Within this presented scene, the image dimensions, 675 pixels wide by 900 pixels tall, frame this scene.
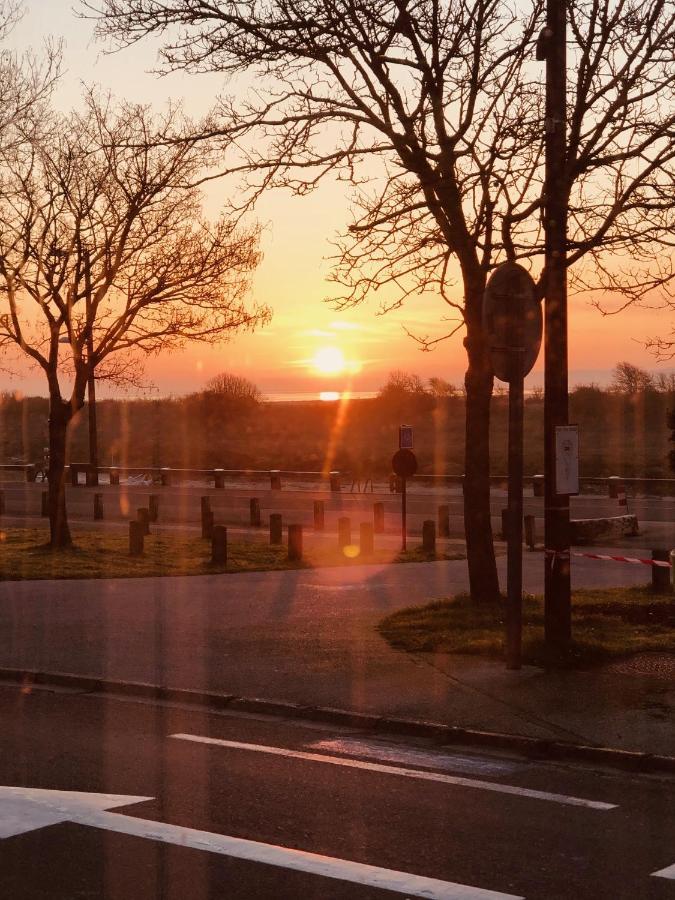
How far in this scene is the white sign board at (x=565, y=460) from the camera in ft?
33.2

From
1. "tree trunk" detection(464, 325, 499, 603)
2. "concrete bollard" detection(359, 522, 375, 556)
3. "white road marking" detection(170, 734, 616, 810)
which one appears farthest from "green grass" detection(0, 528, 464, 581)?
"white road marking" detection(170, 734, 616, 810)

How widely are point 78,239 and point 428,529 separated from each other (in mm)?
8425

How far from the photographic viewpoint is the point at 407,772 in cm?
742

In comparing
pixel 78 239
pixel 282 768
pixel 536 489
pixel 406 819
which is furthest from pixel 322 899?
pixel 536 489

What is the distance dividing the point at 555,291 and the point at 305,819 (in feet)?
18.1

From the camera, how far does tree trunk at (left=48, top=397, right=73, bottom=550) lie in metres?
22.8

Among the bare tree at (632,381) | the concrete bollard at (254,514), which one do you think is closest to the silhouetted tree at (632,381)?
the bare tree at (632,381)

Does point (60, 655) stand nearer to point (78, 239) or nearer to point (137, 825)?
point (137, 825)

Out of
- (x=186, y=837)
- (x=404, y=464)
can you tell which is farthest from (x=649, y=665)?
(x=404, y=464)

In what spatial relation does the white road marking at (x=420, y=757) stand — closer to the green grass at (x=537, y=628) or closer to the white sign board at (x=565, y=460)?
the green grass at (x=537, y=628)

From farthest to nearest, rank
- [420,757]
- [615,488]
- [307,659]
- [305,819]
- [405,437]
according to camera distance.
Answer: [615,488] < [405,437] < [307,659] < [420,757] < [305,819]

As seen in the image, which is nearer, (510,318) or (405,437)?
(510,318)

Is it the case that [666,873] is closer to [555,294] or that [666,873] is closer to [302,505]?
[555,294]

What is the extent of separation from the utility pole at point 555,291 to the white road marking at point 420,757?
2868mm
